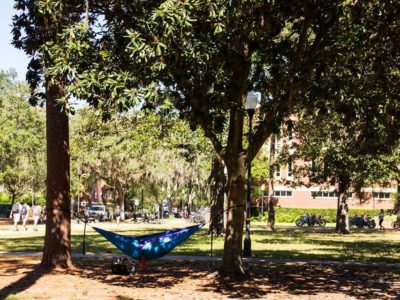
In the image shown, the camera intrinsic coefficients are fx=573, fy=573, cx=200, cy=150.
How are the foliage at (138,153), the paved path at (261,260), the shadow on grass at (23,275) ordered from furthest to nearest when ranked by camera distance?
1. the foliage at (138,153)
2. the paved path at (261,260)
3. the shadow on grass at (23,275)

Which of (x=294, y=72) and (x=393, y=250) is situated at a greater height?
(x=294, y=72)

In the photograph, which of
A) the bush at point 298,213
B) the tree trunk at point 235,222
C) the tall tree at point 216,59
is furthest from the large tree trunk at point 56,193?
the bush at point 298,213

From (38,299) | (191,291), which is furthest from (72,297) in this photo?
(191,291)

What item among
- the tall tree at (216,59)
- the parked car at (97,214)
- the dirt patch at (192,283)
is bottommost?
the dirt patch at (192,283)

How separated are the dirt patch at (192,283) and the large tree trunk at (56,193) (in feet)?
1.62

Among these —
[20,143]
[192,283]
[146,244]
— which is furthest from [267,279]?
[20,143]

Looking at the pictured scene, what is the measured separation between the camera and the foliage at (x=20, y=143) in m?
44.0

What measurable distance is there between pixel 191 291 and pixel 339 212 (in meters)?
26.7

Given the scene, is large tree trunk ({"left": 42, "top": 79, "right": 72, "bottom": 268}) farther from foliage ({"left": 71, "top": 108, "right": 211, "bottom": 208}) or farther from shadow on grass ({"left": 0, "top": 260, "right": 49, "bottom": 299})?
foliage ({"left": 71, "top": 108, "right": 211, "bottom": 208})

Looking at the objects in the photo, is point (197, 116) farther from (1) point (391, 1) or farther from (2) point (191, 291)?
(1) point (391, 1)

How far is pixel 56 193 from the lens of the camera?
42.5 ft

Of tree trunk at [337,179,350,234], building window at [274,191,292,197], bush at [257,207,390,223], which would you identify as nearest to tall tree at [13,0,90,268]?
tree trunk at [337,179,350,234]

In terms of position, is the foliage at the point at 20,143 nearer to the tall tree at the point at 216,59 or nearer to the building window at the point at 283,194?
the tall tree at the point at 216,59

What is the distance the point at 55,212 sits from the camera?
12.9m
